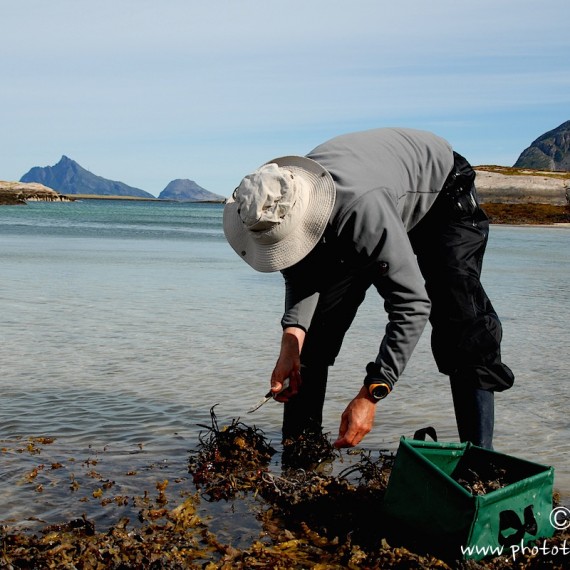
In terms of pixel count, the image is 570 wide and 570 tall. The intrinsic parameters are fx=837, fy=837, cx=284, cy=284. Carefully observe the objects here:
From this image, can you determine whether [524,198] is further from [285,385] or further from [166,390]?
[285,385]

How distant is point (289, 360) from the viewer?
4035 mm

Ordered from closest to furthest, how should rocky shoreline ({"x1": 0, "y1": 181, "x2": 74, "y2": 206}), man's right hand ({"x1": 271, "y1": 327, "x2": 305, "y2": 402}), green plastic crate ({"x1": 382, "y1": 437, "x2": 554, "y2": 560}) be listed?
green plastic crate ({"x1": 382, "y1": 437, "x2": 554, "y2": 560})
man's right hand ({"x1": 271, "y1": 327, "x2": 305, "y2": 402})
rocky shoreline ({"x1": 0, "y1": 181, "x2": 74, "y2": 206})

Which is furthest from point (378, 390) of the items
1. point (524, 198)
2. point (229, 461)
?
point (524, 198)

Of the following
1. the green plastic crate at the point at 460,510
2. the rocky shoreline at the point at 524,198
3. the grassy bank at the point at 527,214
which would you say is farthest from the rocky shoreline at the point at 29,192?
the green plastic crate at the point at 460,510

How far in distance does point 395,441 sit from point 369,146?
7.00 ft

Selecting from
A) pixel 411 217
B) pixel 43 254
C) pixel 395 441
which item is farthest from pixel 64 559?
pixel 43 254

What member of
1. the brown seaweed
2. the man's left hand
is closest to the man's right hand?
the brown seaweed

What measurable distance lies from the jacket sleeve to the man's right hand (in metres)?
0.75

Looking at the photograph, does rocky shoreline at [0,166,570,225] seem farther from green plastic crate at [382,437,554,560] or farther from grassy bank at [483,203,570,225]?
green plastic crate at [382,437,554,560]

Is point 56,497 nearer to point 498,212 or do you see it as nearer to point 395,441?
point 395,441

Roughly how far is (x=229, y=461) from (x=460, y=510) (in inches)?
68.0

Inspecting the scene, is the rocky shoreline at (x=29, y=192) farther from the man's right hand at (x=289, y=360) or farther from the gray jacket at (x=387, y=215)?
the gray jacket at (x=387, y=215)

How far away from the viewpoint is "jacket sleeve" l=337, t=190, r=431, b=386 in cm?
317

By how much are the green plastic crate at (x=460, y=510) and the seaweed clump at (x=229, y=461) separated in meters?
0.99
